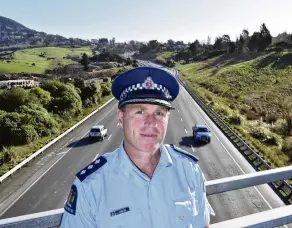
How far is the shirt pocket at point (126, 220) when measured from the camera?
2.42 metres

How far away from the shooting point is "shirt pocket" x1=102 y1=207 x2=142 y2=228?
2.42 meters

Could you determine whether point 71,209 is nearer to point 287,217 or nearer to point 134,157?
point 134,157

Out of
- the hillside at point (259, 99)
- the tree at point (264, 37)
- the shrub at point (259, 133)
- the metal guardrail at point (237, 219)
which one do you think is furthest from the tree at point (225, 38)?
the metal guardrail at point (237, 219)

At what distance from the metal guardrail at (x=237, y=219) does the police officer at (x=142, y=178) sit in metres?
0.12

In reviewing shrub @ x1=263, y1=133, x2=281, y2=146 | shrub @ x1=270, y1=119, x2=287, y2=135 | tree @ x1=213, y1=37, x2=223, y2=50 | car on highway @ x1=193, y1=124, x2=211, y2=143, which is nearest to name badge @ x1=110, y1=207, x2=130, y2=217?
car on highway @ x1=193, y1=124, x2=211, y2=143

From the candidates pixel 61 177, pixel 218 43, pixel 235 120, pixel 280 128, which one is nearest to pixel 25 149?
pixel 61 177

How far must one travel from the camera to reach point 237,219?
2.84 m

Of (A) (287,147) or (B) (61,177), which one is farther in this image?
(A) (287,147)

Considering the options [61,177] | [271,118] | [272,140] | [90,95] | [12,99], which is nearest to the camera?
[61,177]

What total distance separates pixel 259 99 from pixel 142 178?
58234mm

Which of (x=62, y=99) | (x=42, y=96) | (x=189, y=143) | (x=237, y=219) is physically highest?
(x=237, y=219)

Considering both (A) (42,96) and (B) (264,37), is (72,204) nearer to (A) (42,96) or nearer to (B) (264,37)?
(A) (42,96)

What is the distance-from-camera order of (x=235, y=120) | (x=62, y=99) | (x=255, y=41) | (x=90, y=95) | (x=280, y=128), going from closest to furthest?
(x=280, y=128) < (x=235, y=120) < (x=62, y=99) < (x=90, y=95) < (x=255, y=41)

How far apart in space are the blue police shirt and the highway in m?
12.1
